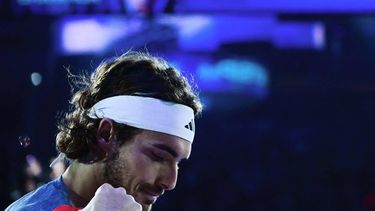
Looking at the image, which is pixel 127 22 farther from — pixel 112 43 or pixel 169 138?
pixel 169 138

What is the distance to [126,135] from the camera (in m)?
1.62

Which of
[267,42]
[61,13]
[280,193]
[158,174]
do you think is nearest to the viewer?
[158,174]

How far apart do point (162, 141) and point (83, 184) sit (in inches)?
8.7

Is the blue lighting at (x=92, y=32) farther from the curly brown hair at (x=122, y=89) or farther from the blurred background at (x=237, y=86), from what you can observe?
the curly brown hair at (x=122, y=89)

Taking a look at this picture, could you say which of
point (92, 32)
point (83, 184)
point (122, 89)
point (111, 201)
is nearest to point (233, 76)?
point (92, 32)

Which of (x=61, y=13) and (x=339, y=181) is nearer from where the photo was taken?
(x=61, y=13)

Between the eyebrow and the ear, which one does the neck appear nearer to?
the ear

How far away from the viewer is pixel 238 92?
274 inches

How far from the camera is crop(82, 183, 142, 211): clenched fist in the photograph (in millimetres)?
1266

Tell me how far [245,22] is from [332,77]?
123cm

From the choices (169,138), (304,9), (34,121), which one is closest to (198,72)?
(304,9)

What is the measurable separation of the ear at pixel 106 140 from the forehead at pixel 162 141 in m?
0.06

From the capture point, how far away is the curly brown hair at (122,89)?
167cm

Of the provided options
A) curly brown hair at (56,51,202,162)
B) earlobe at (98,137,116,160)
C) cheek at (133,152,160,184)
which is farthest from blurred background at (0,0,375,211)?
cheek at (133,152,160,184)
